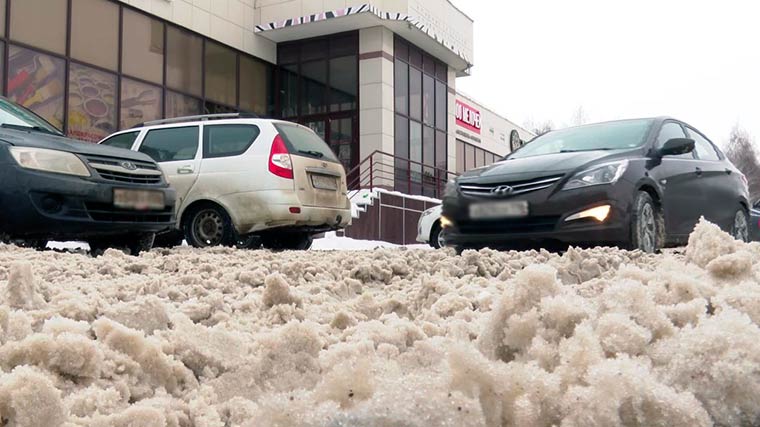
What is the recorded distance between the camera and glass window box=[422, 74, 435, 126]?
20.8 meters

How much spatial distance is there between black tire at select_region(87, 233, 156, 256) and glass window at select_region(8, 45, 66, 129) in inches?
316

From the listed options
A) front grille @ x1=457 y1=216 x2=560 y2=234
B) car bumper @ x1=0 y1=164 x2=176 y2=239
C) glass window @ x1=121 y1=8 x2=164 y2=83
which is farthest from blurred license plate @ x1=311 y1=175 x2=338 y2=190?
glass window @ x1=121 y1=8 x2=164 y2=83

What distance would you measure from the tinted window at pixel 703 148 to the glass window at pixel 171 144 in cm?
588

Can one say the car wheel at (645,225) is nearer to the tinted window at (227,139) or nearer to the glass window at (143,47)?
the tinted window at (227,139)

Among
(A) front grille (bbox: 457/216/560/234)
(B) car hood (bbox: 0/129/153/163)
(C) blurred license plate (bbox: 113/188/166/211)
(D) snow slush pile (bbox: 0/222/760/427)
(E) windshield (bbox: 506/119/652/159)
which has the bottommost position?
(D) snow slush pile (bbox: 0/222/760/427)

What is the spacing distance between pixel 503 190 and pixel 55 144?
398 cm

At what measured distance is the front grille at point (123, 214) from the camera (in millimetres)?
5859

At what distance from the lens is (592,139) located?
260 inches

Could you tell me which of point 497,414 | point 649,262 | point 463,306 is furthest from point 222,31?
point 497,414

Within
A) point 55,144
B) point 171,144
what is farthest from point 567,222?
point 171,144

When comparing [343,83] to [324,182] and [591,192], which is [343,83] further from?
[591,192]

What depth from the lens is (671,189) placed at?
633 cm

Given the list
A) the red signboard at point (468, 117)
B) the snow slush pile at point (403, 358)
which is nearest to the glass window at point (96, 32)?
the snow slush pile at point (403, 358)

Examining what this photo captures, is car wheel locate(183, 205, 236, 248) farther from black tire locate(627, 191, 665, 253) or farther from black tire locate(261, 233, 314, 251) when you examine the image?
black tire locate(627, 191, 665, 253)
